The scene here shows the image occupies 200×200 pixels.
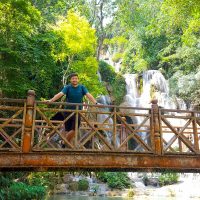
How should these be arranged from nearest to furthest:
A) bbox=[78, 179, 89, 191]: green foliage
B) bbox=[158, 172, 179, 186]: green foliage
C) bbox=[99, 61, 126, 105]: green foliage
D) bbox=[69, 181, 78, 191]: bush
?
bbox=[69, 181, 78, 191]: bush → bbox=[78, 179, 89, 191]: green foliage → bbox=[158, 172, 179, 186]: green foliage → bbox=[99, 61, 126, 105]: green foliage

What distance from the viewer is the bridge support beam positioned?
605 centimetres

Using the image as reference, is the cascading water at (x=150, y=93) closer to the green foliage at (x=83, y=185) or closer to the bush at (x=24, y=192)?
the green foliage at (x=83, y=185)

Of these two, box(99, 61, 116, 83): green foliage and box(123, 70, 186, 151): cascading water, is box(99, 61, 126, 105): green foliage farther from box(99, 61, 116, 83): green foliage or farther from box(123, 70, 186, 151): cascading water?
box(123, 70, 186, 151): cascading water

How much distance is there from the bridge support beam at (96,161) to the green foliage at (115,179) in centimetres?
1324

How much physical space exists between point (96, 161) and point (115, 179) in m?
14.1

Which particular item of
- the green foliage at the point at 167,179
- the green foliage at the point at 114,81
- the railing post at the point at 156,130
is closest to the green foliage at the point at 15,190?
the railing post at the point at 156,130

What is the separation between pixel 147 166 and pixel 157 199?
33.6 ft

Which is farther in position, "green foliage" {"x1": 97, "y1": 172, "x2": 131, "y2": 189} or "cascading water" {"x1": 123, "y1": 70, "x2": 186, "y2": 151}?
"cascading water" {"x1": 123, "y1": 70, "x2": 186, "y2": 151}

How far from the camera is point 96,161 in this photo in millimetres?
6418

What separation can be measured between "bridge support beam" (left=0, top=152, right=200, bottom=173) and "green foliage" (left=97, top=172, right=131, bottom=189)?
13235mm

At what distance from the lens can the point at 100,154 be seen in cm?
646

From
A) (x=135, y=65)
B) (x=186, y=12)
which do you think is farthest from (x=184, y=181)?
(x=135, y=65)

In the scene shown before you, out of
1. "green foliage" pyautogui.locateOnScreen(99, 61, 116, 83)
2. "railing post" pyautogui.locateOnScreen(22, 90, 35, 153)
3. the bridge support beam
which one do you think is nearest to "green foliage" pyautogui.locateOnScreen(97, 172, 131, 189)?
"green foliage" pyautogui.locateOnScreen(99, 61, 116, 83)

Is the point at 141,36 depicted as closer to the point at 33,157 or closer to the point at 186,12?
the point at 186,12
